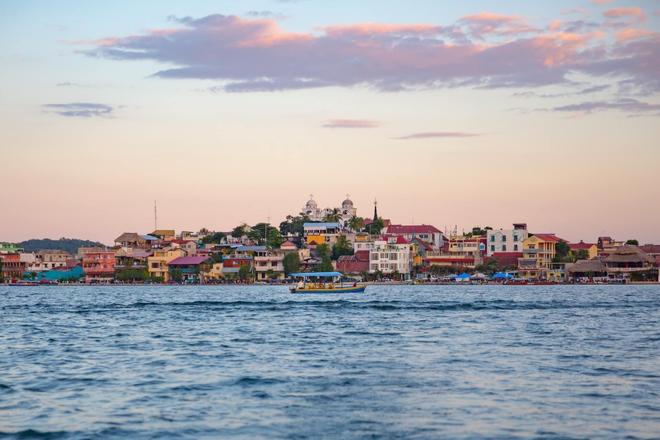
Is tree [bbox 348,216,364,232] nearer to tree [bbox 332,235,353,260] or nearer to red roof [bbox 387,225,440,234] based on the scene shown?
red roof [bbox 387,225,440,234]

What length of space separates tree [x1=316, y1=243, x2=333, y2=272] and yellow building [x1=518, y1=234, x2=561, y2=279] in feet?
84.5

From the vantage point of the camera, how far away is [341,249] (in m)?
146

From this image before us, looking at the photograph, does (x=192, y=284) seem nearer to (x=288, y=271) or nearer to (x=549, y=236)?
(x=288, y=271)

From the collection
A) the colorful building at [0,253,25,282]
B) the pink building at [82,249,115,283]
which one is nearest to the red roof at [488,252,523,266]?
the pink building at [82,249,115,283]

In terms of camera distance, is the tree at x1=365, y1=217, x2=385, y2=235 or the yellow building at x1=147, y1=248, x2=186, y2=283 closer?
the yellow building at x1=147, y1=248, x2=186, y2=283

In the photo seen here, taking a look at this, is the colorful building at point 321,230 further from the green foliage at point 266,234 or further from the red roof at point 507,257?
the red roof at point 507,257

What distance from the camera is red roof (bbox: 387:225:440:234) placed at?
Result: 6324 inches

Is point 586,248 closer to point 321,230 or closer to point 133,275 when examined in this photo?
point 321,230

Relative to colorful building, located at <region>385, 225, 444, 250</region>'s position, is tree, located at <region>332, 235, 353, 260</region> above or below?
below

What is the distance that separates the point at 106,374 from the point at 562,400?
12.7m

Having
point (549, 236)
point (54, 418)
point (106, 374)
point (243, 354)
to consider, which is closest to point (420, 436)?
point (54, 418)

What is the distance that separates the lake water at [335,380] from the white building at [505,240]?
94.5m

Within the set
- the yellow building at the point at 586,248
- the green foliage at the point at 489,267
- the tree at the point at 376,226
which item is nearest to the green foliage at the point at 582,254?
the yellow building at the point at 586,248

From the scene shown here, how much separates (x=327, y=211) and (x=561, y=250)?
61470mm
